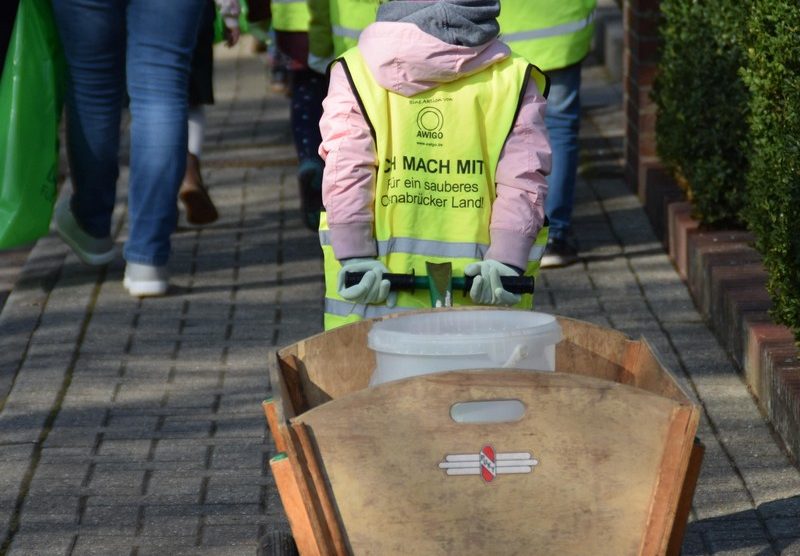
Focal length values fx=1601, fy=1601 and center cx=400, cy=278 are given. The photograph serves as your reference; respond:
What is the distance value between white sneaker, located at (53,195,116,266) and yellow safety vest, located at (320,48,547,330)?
306 centimetres

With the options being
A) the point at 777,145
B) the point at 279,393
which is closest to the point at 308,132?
the point at 777,145

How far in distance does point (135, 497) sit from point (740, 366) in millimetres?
2257

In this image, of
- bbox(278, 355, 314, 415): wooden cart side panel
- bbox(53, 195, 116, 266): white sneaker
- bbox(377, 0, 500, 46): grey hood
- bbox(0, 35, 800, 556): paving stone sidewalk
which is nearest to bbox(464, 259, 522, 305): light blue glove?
bbox(278, 355, 314, 415): wooden cart side panel

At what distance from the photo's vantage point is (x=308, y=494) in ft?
10.1

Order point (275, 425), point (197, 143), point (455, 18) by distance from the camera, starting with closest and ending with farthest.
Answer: point (275, 425) < point (455, 18) < point (197, 143)

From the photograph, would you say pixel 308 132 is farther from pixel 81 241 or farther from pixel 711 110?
pixel 711 110

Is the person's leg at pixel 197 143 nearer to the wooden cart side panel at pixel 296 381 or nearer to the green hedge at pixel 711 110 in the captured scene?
the green hedge at pixel 711 110

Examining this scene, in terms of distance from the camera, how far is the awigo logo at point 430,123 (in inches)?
163

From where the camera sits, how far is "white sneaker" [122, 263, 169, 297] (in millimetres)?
6727

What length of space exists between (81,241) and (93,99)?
2.26 ft

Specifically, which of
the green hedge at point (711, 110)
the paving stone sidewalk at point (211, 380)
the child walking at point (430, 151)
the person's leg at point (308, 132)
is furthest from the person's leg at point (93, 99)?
the child walking at point (430, 151)

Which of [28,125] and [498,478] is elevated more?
[498,478]

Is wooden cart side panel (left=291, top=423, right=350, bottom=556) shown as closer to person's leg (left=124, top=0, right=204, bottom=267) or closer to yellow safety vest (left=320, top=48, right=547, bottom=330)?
yellow safety vest (left=320, top=48, right=547, bottom=330)

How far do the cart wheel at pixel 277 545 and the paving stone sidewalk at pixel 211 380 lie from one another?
28.5 inches
